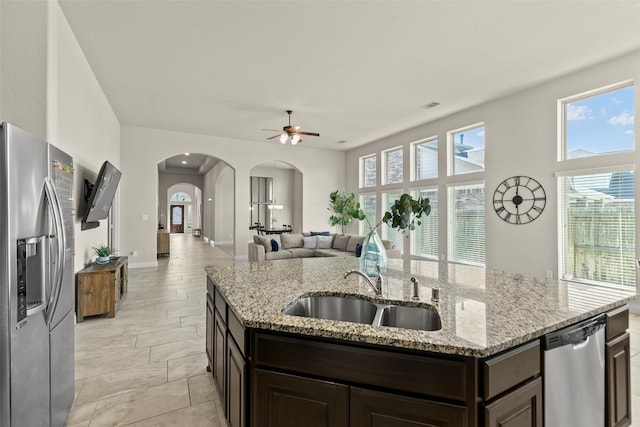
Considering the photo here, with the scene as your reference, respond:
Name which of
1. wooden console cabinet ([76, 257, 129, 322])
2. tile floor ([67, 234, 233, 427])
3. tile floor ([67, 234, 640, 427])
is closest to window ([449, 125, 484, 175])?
tile floor ([67, 234, 640, 427])

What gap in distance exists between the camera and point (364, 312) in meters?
1.68

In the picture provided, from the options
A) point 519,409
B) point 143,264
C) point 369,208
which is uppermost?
point 369,208

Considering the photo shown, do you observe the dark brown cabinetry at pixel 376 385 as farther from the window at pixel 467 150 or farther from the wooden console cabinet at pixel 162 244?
the wooden console cabinet at pixel 162 244

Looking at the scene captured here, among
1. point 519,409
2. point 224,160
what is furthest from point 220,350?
point 224,160

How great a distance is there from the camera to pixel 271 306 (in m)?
1.44

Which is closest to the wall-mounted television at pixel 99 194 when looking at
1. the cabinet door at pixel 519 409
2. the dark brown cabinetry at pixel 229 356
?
the dark brown cabinetry at pixel 229 356

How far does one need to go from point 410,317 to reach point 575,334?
675 mm

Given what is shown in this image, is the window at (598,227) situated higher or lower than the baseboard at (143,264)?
higher

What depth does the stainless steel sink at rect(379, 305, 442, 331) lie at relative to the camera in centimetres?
148

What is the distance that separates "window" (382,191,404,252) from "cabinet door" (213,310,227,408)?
652cm

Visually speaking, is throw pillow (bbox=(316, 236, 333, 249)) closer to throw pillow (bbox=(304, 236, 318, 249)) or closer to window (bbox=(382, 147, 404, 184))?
throw pillow (bbox=(304, 236, 318, 249))

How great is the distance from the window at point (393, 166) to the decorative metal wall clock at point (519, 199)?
2.73 meters

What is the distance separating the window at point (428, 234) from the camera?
7027 millimetres

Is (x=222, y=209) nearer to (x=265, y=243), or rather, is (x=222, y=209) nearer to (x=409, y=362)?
(x=265, y=243)
